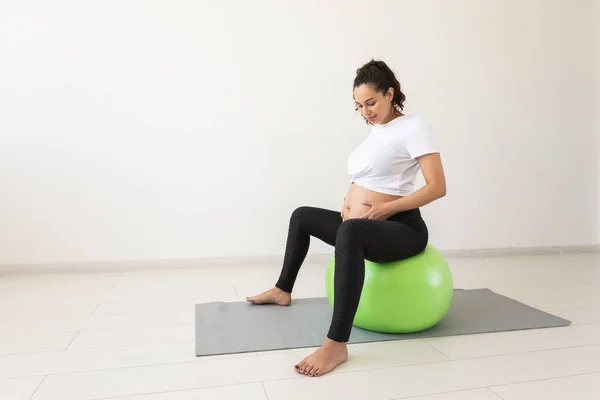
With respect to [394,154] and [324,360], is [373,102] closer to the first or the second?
[394,154]

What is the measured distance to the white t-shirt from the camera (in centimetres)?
172

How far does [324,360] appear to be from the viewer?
148cm

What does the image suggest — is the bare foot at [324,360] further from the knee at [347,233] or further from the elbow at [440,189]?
the elbow at [440,189]

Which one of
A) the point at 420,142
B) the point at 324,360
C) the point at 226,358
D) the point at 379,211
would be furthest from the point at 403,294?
the point at 226,358

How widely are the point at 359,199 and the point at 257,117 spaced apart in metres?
1.51

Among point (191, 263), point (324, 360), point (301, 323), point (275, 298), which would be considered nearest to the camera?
point (324, 360)

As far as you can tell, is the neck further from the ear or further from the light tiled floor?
the light tiled floor

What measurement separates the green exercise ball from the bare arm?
7.9 inches

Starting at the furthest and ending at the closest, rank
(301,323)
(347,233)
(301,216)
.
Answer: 1. (301,216)
2. (301,323)
3. (347,233)

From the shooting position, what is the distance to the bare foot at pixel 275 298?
7.13 feet

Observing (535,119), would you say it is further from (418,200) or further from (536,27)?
(418,200)

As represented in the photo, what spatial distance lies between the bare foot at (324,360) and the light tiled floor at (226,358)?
0.02 m

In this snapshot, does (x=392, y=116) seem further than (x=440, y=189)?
Yes

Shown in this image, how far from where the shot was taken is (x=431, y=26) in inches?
134
